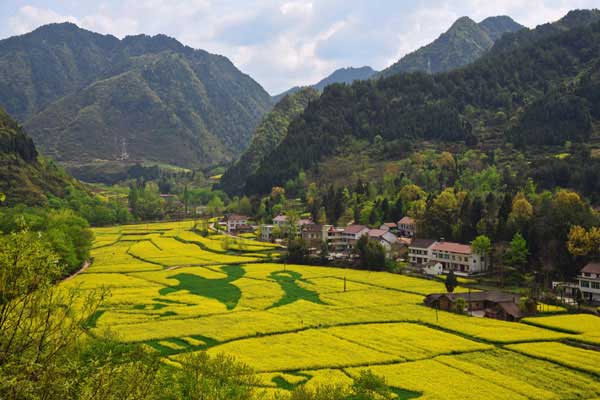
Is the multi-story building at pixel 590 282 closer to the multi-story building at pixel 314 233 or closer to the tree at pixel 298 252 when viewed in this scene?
the tree at pixel 298 252

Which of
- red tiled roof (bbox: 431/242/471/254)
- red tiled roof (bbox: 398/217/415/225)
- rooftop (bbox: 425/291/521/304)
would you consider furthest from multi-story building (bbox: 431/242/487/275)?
red tiled roof (bbox: 398/217/415/225)

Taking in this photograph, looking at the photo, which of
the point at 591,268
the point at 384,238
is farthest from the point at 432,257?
the point at 591,268

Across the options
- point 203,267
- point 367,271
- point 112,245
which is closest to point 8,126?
point 112,245

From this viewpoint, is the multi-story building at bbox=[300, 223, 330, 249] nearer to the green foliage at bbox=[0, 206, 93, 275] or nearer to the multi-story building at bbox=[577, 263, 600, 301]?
the green foliage at bbox=[0, 206, 93, 275]

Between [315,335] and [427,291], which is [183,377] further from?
[427,291]

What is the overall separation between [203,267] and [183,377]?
65459mm

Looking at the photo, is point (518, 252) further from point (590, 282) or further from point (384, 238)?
point (384, 238)

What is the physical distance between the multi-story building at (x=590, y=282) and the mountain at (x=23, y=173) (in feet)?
418

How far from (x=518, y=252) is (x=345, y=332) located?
38.0 m

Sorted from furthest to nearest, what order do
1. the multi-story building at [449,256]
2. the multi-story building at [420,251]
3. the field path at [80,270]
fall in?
the multi-story building at [420,251] < the multi-story building at [449,256] < the field path at [80,270]

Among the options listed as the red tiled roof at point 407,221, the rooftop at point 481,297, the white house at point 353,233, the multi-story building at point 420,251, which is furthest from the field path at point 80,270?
the red tiled roof at point 407,221

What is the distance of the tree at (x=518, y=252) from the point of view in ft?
252

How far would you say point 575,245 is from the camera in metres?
71.9

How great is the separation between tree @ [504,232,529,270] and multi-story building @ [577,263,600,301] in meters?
9.86
